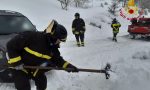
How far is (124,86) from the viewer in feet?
29.0

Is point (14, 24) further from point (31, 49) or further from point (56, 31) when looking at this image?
point (56, 31)

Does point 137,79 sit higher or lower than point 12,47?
lower

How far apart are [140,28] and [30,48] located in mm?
16662

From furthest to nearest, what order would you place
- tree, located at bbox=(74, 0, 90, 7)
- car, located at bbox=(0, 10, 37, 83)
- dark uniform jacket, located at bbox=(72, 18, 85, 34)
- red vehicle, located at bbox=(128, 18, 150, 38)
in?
tree, located at bbox=(74, 0, 90, 7) → red vehicle, located at bbox=(128, 18, 150, 38) → dark uniform jacket, located at bbox=(72, 18, 85, 34) → car, located at bbox=(0, 10, 37, 83)

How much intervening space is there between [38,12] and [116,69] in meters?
22.3

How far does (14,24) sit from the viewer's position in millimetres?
10953

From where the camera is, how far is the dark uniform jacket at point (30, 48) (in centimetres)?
634

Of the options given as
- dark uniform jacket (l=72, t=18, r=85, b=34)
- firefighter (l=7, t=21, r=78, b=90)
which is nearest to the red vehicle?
dark uniform jacket (l=72, t=18, r=85, b=34)

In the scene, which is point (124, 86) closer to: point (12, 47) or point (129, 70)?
point (129, 70)

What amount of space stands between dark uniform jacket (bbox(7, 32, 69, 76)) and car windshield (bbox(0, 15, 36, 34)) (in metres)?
3.98

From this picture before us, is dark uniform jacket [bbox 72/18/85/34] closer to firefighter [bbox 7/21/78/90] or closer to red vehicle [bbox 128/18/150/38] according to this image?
red vehicle [bbox 128/18/150/38]

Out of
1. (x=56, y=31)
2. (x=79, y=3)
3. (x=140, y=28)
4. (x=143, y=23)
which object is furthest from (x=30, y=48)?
(x=79, y=3)

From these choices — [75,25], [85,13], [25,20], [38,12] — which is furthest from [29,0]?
[25,20]

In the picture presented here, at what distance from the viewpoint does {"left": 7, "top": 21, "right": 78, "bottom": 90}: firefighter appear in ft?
20.7
